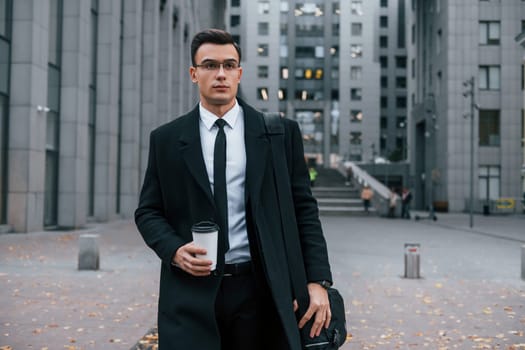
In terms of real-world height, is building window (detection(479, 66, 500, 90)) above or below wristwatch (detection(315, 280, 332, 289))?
above

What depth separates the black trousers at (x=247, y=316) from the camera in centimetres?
259

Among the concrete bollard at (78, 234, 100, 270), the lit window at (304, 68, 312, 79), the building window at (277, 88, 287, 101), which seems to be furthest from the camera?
the lit window at (304, 68, 312, 79)

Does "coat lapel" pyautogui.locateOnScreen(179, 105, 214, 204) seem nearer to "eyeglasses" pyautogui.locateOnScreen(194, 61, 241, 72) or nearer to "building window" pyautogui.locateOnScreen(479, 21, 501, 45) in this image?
"eyeglasses" pyautogui.locateOnScreen(194, 61, 241, 72)

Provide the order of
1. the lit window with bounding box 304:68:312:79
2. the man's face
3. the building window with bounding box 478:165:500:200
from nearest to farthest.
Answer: the man's face < the building window with bounding box 478:165:500:200 < the lit window with bounding box 304:68:312:79

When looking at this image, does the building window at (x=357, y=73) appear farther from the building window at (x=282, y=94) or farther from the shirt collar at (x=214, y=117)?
the shirt collar at (x=214, y=117)

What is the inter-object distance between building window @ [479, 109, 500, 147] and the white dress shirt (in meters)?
48.6

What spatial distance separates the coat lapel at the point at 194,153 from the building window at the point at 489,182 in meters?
48.4

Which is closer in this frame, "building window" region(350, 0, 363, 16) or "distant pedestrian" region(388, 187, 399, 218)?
"distant pedestrian" region(388, 187, 399, 218)

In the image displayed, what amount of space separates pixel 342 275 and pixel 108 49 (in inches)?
746

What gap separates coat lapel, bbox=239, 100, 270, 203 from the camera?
2598mm

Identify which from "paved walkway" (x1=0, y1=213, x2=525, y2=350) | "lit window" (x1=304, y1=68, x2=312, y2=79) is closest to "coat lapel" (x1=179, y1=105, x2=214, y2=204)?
"paved walkway" (x1=0, y1=213, x2=525, y2=350)

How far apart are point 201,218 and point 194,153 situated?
0.27 m

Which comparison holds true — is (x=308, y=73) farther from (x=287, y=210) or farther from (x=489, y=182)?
(x=287, y=210)

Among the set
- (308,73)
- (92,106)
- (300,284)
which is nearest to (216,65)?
(300,284)
